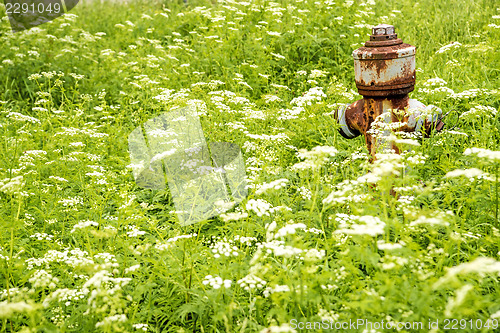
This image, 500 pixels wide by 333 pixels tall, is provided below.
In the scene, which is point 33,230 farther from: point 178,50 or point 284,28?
point 284,28

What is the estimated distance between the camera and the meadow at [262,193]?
2.03 m

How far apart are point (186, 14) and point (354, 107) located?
608 cm

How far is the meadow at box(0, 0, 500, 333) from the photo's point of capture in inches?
79.7

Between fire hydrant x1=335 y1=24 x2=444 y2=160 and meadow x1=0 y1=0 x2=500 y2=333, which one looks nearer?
meadow x1=0 y1=0 x2=500 y2=333

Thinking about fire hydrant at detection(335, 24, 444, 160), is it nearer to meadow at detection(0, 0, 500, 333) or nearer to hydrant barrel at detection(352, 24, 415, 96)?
hydrant barrel at detection(352, 24, 415, 96)

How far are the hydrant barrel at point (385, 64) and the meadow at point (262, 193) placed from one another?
48 centimetres

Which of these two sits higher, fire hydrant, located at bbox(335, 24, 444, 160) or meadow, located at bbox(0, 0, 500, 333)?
fire hydrant, located at bbox(335, 24, 444, 160)

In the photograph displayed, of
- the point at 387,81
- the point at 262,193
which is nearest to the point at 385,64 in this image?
the point at 387,81

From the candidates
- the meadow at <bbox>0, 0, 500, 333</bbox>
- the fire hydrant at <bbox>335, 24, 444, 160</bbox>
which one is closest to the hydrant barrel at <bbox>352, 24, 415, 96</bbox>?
the fire hydrant at <bbox>335, 24, 444, 160</bbox>

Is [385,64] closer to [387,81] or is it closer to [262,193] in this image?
[387,81]

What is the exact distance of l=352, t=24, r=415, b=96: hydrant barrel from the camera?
325 centimetres

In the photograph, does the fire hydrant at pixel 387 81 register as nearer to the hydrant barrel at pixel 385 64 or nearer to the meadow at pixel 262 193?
the hydrant barrel at pixel 385 64

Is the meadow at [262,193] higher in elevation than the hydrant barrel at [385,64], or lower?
lower

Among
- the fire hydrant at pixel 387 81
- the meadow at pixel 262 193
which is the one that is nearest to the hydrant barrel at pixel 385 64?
the fire hydrant at pixel 387 81
